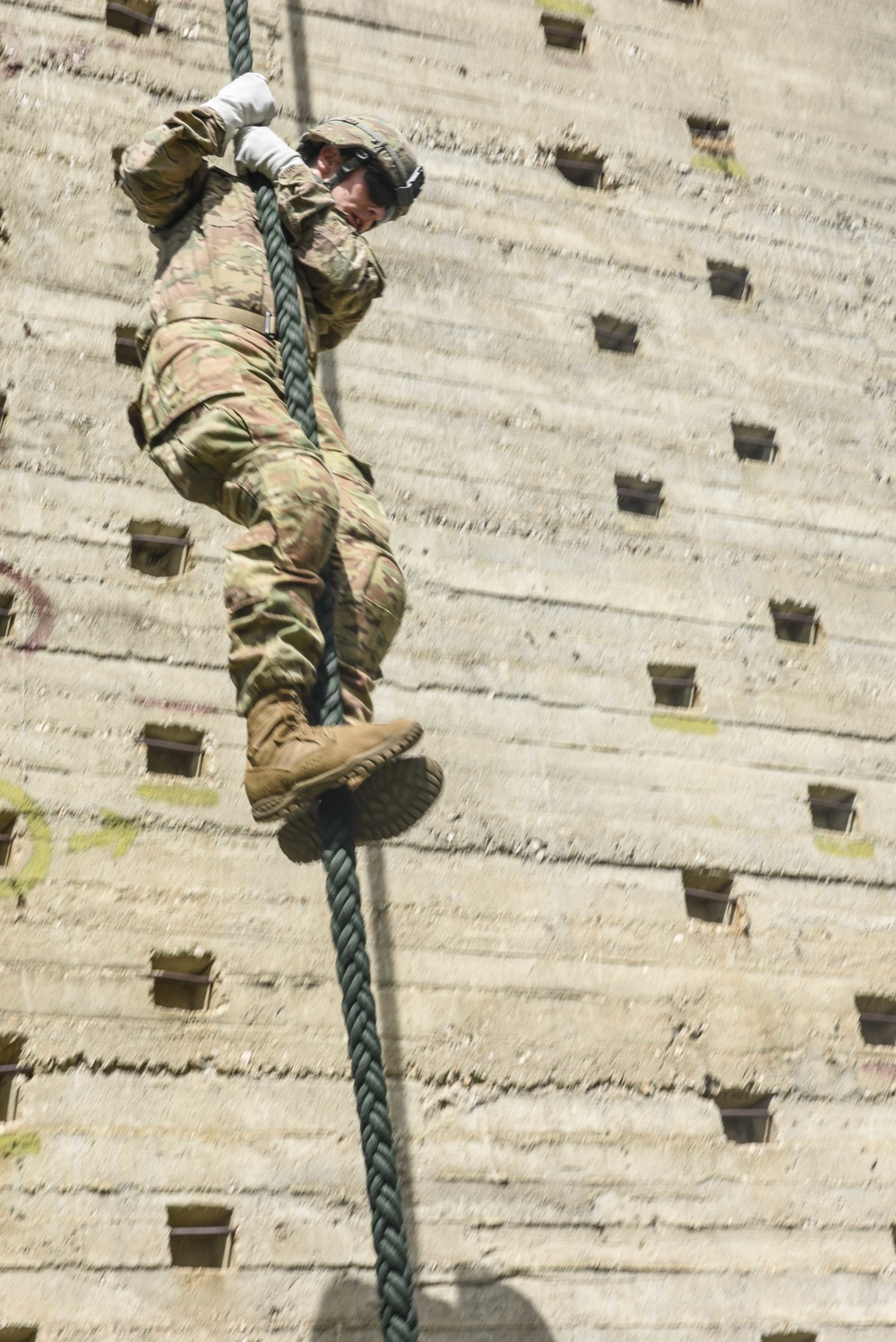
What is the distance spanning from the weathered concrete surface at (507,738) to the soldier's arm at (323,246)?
1607 millimetres

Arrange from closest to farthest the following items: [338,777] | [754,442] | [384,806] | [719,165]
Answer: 1. [338,777]
2. [384,806]
3. [754,442]
4. [719,165]

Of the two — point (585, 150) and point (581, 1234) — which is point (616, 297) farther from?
point (581, 1234)

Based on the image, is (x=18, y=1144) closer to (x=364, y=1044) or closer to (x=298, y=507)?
(x=364, y=1044)

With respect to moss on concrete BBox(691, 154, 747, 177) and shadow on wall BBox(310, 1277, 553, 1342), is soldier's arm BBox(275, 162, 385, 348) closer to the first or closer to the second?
shadow on wall BBox(310, 1277, 553, 1342)

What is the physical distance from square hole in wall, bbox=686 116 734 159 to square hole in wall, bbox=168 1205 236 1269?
4.85 meters

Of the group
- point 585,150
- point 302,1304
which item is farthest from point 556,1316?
point 585,150

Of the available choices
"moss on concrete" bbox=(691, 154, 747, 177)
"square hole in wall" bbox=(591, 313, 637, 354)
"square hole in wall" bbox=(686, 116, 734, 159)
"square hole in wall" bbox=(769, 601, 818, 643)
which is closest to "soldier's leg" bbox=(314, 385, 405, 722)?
"square hole in wall" bbox=(769, 601, 818, 643)

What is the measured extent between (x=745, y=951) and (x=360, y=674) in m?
2.32

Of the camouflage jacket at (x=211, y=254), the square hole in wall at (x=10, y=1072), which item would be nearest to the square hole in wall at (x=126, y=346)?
the camouflage jacket at (x=211, y=254)

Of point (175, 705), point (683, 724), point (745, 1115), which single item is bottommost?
point (745, 1115)

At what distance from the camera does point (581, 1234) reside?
17.9 feet

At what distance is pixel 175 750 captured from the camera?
5895 millimetres

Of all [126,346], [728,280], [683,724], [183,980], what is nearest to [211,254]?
[126,346]

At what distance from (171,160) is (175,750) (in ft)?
6.66
